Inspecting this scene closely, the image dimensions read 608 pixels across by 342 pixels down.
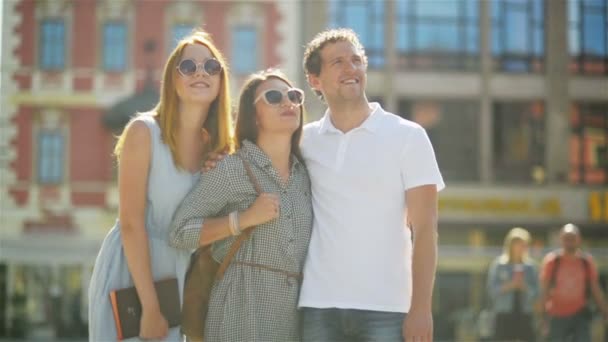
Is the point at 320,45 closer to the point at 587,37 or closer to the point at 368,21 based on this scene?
the point at 368,21

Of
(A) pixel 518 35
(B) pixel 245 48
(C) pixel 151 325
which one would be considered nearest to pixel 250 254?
(C) pixel 151 325

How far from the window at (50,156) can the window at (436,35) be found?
8.66 metres

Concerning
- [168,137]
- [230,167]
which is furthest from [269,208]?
[168,137]

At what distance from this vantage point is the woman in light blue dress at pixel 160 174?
450 centimetres

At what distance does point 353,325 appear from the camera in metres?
4.41

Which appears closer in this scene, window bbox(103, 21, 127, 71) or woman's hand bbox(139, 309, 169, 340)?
woman's hand bbox(139, 309, 169, 340)

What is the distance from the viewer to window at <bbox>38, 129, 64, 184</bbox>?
79.7 ft

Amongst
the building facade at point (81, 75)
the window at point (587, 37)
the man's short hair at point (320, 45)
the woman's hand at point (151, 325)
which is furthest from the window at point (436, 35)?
the woman's hand at point (151, 325)

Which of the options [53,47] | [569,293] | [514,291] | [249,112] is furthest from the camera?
[53,47]

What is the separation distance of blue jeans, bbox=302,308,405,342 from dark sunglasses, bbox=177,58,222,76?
123cm

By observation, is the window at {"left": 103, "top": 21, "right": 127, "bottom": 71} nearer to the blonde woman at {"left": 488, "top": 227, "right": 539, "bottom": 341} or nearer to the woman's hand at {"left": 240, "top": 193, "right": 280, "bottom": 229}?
the blonde woman at {"left": 488, "top": 227, "right": 539, "bottom": 341}

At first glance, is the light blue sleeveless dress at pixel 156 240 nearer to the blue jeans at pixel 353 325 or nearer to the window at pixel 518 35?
the blue jeans at pixel 353 325

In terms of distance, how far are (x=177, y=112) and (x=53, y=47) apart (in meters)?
20.8

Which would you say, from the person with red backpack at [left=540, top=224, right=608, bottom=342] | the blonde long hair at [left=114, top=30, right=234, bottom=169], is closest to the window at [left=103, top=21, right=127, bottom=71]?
the person with red backpack at [left=540, top=224, right=608, bottom=342]
